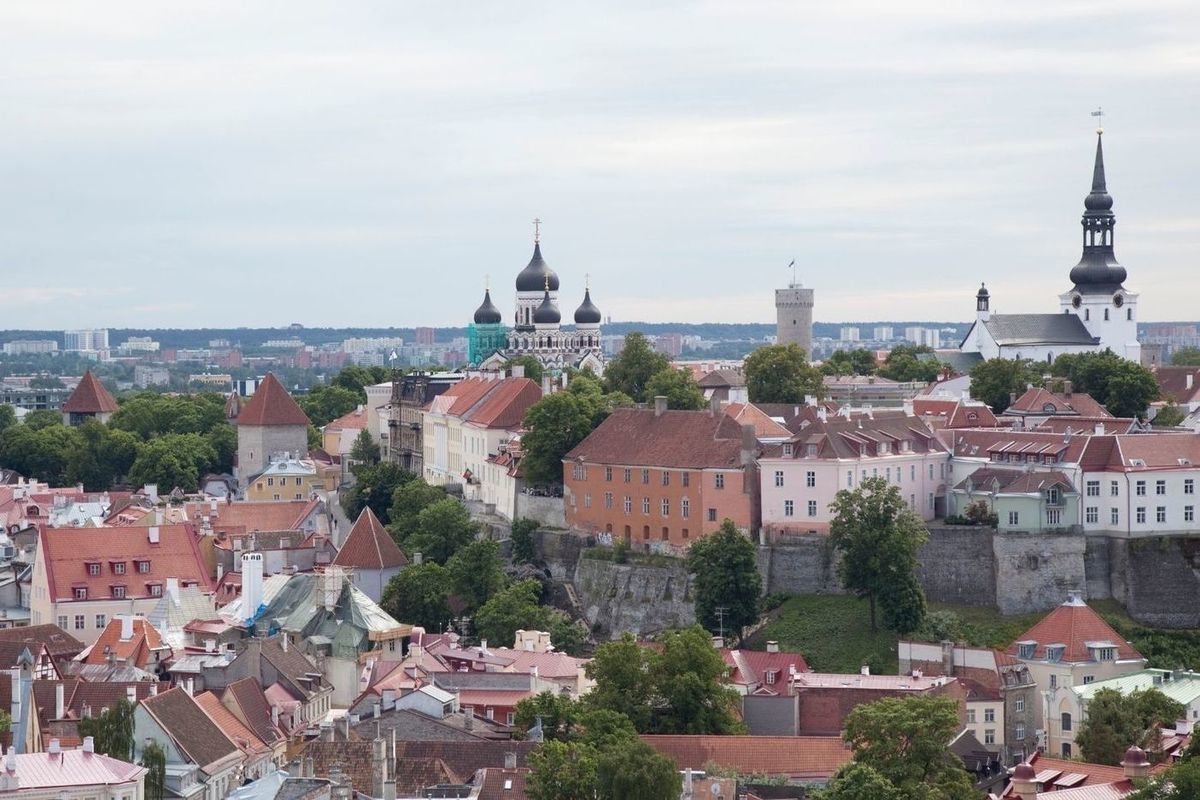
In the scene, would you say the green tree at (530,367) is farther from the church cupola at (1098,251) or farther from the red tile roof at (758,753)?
the red tile roof at (758,753)

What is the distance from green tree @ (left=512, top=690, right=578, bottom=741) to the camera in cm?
5935

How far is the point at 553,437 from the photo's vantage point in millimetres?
93938

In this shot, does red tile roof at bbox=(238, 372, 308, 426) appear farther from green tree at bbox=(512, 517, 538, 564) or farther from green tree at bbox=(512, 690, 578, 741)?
green tree at bbox=(512, 690, 578, 741)

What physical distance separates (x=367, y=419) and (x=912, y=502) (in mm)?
53869

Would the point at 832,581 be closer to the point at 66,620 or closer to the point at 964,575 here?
the point at 964,575

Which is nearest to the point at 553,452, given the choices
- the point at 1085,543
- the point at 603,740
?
the point at 1085,543

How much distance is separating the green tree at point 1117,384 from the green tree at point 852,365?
30173 mm

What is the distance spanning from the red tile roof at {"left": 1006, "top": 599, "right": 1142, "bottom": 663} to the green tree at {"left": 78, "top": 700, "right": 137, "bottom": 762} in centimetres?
2893

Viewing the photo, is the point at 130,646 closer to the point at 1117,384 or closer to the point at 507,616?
the point at 507,616

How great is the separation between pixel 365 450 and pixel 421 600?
42763mm

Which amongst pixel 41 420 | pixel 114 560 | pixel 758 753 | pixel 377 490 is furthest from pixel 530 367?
pixel 758 753

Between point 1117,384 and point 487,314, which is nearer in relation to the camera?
point 1117,384

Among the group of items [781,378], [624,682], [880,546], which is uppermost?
[781,378]

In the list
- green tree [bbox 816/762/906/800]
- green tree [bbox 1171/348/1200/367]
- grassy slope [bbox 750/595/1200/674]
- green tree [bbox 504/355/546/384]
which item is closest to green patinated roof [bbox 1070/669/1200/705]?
grassy slope [bbox 750/595/1200/674]
